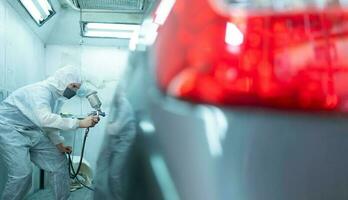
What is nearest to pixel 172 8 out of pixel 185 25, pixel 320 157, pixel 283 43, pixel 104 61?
pixel 185 25

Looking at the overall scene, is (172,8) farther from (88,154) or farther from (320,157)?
(88,154)

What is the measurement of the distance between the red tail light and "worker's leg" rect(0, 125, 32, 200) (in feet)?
10.3

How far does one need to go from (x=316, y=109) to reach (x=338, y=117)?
27 mm

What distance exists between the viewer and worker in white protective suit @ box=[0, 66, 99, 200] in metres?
3.27

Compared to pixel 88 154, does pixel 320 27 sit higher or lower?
higher

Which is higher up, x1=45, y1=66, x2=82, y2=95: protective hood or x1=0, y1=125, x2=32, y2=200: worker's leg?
x1=45, y1=66, x2=82, y2=95: protective hood

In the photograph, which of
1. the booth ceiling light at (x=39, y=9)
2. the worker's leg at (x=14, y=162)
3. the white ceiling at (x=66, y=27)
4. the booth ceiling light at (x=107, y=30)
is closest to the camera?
the worker's leg at (x=14, y=162)

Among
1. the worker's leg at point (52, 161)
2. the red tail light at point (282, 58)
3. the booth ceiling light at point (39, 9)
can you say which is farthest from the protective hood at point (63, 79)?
the red tail light at point (282, 58)

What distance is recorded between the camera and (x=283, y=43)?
0.44 m

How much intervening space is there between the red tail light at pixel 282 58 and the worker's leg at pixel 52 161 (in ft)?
11.2

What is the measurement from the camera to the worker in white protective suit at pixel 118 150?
84 cm

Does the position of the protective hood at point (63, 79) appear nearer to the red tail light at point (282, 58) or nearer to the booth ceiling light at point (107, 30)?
the booth ceiling light at point (107, 30)

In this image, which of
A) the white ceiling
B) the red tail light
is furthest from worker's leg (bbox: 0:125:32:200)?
the red tail light

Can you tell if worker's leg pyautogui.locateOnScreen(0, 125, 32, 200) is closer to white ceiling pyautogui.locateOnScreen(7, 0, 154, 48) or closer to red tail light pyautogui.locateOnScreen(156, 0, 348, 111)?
white ceiling pyautogui.locateOnScreen(7, 0, 154, 48)
